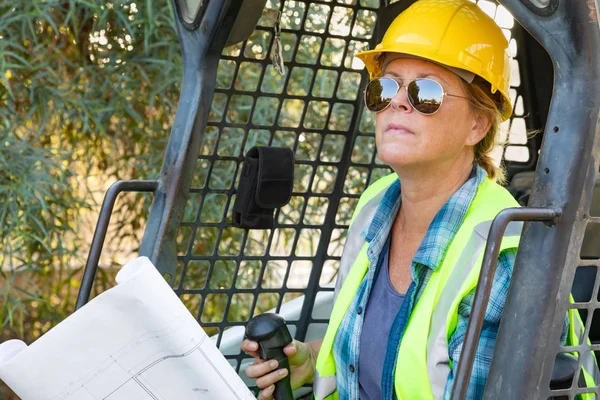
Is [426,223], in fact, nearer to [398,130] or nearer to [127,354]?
[398,130]

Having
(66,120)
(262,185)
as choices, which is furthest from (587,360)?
(66,120)

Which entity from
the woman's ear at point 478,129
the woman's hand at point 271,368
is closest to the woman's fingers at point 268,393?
the woman's hand at point 271,368

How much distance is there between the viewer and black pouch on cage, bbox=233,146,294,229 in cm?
189

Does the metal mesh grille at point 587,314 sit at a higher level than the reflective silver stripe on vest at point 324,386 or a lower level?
higher

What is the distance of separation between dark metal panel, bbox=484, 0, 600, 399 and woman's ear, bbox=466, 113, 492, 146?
1.42 ft

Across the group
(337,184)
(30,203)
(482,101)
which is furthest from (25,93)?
(482,101)

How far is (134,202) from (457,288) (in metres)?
2.13

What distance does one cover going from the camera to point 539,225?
4.16 ft

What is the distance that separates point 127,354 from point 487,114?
2.67 ft

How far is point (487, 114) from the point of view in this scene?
1710 millimetres

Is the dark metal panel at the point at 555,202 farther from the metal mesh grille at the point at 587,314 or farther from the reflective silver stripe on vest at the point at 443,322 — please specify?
the reflective silver stripe on vest at the point at 443,322

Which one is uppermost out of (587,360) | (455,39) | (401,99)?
(455,39)

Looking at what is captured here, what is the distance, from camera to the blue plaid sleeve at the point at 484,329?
1.47m

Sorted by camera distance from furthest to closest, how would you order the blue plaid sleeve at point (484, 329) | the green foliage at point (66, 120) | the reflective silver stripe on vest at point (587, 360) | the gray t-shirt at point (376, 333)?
the green foliage at point (66, 120), the gray t-shirt at point (376, 333), the reflective silver stripe on vest at point (587, 360), the blue plaid sleeve at point (484, 329)
